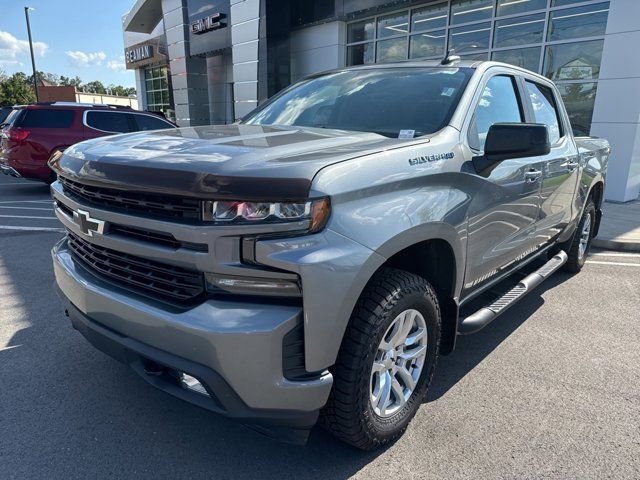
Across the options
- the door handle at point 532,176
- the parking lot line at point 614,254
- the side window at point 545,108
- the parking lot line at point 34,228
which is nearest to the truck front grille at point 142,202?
the door handle at point 532,176

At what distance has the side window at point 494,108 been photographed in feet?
9.42

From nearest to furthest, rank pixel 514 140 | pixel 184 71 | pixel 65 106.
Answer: pixel 514 140, pixel 65 106, pixel 184 71

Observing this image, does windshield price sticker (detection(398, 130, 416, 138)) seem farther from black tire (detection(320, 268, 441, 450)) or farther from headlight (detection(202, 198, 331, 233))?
headlight (detection(202, 198, 331, 233))

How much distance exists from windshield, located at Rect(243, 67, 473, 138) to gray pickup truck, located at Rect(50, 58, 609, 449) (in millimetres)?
20

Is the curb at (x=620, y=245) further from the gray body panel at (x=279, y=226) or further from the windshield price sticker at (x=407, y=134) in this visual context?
the windshield price sticker at (x=407, y=134)

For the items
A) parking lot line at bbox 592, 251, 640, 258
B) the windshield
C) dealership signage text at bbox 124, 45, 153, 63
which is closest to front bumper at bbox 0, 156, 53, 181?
the windshield

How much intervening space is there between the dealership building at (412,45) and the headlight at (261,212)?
376 cm

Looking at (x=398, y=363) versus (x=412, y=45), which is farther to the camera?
(x=412, y=45)

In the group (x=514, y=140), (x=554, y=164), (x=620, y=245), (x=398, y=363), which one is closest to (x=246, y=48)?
(x=620, y=245)

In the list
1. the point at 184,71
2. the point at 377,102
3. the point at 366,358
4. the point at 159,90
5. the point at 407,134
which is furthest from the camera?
the point at 159,90

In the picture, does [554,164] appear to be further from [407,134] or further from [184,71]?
[184,71]

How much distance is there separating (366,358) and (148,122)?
10.8 meters

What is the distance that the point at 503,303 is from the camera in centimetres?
321

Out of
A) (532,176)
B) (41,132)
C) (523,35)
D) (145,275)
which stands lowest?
(145,275)
